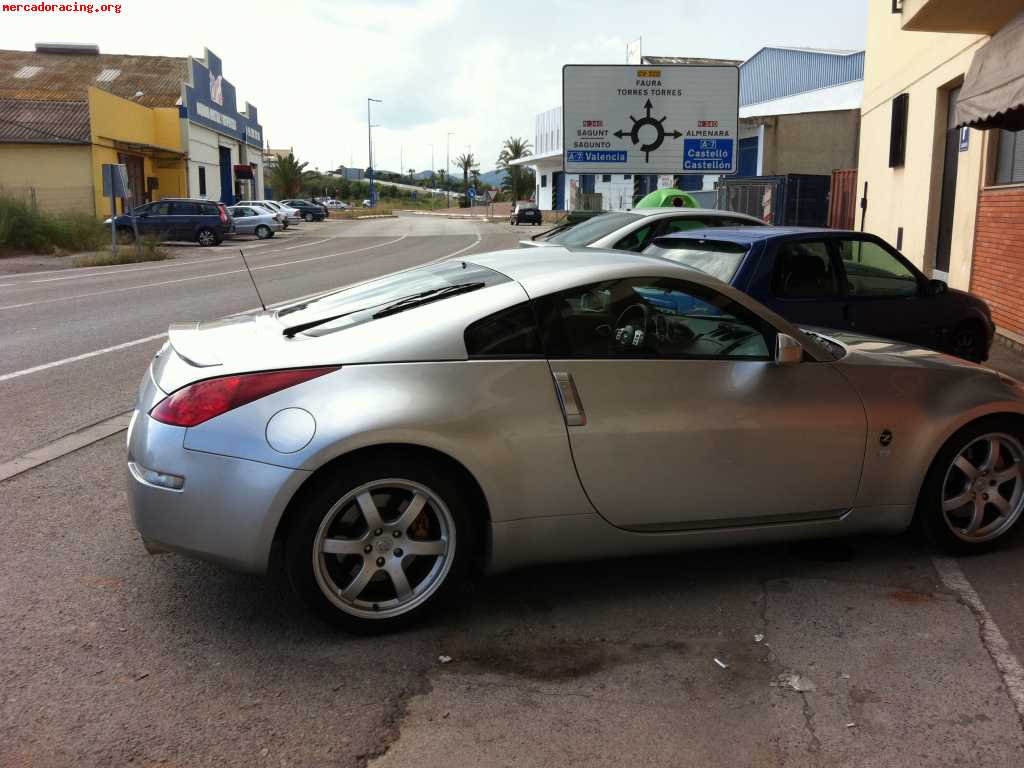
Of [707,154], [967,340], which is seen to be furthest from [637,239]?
[707,154]

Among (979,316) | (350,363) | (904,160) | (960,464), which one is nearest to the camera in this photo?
(350,363)

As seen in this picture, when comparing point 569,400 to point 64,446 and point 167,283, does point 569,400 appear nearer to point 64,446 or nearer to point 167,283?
point 64,446

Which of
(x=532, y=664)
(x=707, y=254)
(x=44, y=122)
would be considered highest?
(x=44, y=122)

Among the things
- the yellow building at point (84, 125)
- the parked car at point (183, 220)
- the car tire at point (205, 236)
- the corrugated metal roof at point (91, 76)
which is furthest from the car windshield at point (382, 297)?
the corrugated metal roof at point (91, 76)

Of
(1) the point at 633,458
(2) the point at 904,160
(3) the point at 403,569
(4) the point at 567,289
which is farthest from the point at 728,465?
(2) the point at 904,160

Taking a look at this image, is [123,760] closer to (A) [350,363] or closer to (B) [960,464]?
(A) [350,363]

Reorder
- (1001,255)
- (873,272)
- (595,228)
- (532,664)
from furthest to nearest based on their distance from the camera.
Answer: (1001,255)
(595,228)
(873,272)
(532,664)

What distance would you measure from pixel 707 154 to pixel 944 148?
4503 mm

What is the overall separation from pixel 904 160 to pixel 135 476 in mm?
15964

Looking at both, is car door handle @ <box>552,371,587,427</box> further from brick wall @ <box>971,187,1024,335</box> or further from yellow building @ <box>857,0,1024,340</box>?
brick wall @ <box>971,187,1024,335</box>

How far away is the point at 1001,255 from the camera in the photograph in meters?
11.5

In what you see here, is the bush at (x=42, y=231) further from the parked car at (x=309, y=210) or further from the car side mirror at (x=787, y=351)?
the parked car at (x=309, y=210)

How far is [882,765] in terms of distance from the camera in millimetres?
2867

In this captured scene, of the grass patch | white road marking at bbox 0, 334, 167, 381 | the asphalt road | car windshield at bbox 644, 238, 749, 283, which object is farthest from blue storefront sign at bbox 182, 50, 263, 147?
the asphalt road
